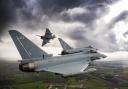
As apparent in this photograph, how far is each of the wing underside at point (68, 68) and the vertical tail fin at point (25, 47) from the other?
2416 mm

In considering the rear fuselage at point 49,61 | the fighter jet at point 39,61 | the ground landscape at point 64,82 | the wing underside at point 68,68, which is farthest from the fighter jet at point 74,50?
the ground landscape at point 64,82

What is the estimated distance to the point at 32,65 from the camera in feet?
95.9

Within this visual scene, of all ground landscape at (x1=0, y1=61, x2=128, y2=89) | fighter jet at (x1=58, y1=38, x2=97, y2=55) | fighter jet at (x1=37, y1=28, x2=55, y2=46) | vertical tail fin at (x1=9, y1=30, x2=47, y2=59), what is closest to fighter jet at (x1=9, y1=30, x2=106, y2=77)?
vertical tail fin at (x1=9, y1=30, x2=47, y2=59)

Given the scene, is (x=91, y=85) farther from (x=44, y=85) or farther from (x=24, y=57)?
(x=24, y=57)

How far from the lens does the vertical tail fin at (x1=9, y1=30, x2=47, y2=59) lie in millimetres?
30312

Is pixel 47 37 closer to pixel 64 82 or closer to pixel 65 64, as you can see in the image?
pixel 65 64

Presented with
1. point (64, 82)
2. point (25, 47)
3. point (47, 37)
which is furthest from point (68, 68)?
point (64, 82)

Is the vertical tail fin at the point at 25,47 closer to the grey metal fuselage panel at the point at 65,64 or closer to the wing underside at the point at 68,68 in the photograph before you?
the grey metal fuselage panel at the point at 65,64

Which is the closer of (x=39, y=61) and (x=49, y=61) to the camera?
(x=39, y=61)

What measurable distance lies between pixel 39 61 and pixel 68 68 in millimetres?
4376

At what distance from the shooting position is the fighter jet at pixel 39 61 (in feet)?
96.4

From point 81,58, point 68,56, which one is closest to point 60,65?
point 68,56

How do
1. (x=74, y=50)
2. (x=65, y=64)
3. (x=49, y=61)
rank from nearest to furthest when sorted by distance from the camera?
1. (x=49, y=61)
2. (x=65, y=64)
3. (x=74, y=50)

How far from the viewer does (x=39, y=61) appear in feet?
97.9
